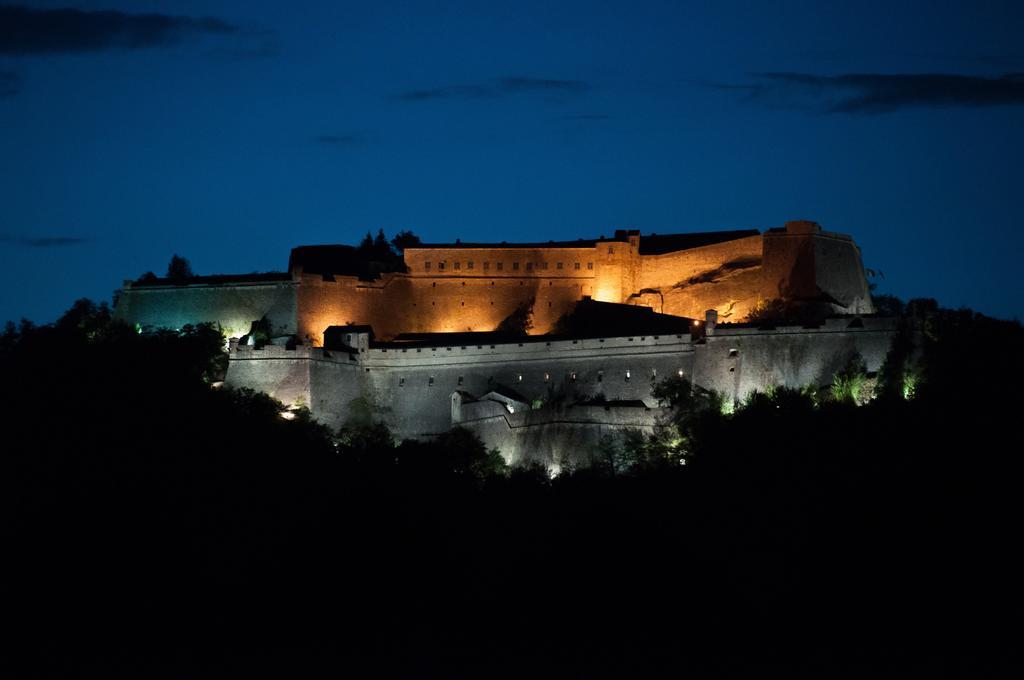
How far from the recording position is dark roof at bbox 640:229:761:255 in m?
72.1

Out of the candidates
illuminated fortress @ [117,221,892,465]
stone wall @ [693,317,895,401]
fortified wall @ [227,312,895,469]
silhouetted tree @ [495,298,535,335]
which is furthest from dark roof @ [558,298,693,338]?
stone wall @ [693,317,895,401]

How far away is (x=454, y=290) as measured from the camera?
7238cm

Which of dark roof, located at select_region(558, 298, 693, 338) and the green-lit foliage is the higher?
dark roof, located at select_region(558, 298, 693, 338)

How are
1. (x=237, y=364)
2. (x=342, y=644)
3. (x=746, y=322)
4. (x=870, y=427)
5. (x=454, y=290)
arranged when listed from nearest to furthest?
1. (x=342, y=644)
2. (x=870, y=427)
3. (x=237, y=364)
4. (x=746, y=322)
5. (x=454, y=290)

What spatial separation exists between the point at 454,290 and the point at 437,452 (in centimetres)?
1608

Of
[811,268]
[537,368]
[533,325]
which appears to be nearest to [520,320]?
[533,325]

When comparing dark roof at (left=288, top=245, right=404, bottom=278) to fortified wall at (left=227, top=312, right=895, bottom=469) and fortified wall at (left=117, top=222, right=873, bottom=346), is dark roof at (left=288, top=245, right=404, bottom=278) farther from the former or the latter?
fortified wall at (left=227, top=312, right=895, bottom=469)

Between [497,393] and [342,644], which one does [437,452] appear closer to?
[497,393]

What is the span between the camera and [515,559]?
174ft

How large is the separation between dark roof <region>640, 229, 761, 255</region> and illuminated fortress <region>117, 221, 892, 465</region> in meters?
0.14

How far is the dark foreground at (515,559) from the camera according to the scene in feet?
171

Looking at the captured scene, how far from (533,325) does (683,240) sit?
821 centimetres

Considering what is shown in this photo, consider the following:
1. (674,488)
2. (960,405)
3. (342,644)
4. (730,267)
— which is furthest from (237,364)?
(960,405)

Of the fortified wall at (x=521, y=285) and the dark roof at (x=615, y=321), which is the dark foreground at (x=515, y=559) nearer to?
the dark roof at (x=615, y=321)
